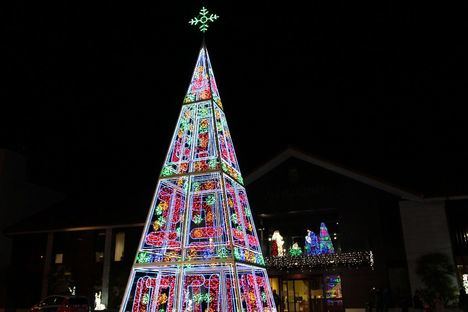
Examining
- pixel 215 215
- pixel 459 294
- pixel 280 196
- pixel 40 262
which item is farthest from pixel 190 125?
pixel 40 262

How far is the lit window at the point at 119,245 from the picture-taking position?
24.2m

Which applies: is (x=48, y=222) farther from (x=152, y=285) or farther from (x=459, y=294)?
(x=459, y=294)

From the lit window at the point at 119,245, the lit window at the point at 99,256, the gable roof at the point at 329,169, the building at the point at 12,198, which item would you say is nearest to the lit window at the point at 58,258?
the lit window at the point at 99,256

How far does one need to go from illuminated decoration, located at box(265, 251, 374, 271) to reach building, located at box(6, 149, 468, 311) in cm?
5

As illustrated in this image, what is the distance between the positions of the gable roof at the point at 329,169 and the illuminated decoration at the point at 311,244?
3464mm

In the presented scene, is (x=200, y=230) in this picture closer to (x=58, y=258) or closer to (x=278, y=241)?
→ (x=278, y=241)

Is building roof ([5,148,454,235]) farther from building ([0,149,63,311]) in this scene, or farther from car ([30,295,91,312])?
car ([30,295,91,312])

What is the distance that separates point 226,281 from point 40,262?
20556 millimetres

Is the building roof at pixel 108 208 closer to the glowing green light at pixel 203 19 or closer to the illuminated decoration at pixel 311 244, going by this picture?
the illuminated decoration at pixel 311 244

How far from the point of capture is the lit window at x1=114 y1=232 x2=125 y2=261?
24172 millimetres

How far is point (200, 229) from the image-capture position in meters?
8.90

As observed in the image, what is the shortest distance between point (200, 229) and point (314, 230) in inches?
526

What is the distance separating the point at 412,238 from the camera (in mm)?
19266

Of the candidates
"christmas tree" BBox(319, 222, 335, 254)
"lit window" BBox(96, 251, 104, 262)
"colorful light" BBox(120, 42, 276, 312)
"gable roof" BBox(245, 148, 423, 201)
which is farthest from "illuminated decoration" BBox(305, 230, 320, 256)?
"lit window" BBox(96, 251, 104, 262)
